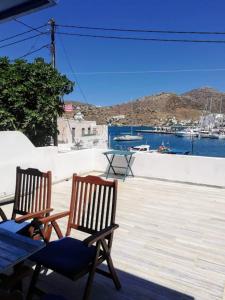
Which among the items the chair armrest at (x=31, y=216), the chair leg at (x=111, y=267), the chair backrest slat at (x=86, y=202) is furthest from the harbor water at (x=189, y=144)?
the chair leg at (x=111, y=267)

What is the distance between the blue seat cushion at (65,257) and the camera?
1.89 m

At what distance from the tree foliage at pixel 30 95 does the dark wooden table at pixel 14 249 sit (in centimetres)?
519

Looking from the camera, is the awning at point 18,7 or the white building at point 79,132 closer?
Answer: the awning at point 18,7

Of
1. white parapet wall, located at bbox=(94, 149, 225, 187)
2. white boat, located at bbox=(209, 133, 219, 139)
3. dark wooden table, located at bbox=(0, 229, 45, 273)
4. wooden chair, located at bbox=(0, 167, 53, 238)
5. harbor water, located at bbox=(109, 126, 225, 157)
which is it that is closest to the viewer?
dark wooden table, located at bbox=(0, 229, 45, 273)

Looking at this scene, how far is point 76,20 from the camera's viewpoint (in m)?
9.73

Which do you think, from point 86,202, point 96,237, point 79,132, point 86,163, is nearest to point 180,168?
point 86,163

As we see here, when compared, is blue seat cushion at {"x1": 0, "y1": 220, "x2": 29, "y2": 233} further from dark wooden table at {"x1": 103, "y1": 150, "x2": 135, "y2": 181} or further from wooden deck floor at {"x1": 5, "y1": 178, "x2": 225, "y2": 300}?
dark wooden table at {"x1": 103, "y1": 150, "x2": 135, "y2": 181}

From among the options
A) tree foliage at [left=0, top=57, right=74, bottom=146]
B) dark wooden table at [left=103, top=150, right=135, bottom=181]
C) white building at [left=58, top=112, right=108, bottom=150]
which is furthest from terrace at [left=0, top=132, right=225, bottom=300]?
white building at [left=58, top=112, right=108, bottom=150]

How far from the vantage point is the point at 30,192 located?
9.34 feet

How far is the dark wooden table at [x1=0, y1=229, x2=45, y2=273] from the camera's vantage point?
4.93ft

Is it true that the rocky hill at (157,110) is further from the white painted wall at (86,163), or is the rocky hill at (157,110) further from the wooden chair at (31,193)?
the wooden chair at (31,193)

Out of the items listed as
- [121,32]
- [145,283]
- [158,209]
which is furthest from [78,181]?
[121,32]

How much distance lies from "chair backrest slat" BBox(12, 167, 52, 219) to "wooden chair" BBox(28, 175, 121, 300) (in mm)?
403

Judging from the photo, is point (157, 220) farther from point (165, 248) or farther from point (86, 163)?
point (86, 163)
